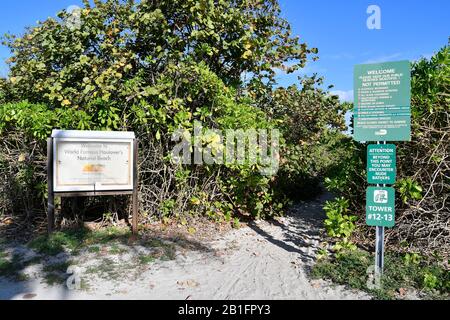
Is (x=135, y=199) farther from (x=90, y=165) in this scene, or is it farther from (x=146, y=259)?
(x=146, y=259)

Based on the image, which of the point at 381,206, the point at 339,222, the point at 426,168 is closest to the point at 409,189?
the point at 426,168

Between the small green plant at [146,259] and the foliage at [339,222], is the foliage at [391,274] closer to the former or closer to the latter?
the foliage at [339,222]

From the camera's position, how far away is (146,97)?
673cm

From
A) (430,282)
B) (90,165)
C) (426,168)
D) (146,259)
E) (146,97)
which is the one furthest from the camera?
(146,97)

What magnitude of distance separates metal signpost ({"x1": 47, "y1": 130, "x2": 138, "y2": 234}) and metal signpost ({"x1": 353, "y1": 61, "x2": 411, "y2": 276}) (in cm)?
368

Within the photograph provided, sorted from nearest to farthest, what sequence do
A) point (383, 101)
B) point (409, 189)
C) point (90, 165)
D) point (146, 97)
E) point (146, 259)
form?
point (383, 101) < point (409, 189) < point (146, 259) < point (90, 165) < point (146, 97)

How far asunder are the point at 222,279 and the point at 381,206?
2.13 m

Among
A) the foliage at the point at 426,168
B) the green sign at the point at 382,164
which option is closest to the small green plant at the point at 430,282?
the foliage at the point at 426,168

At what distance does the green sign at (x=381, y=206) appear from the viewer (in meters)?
4.33

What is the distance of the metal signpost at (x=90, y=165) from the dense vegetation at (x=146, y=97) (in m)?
0.62

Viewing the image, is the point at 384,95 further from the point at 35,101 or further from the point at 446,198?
the point at 35,101

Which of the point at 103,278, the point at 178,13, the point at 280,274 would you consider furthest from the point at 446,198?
the point at 178,13

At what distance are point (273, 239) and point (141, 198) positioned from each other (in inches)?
102

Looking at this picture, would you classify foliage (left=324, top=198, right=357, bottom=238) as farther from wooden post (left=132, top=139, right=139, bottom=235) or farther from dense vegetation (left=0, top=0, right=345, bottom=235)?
wooden post (left=132, top=139, right=139, bottom=235)
